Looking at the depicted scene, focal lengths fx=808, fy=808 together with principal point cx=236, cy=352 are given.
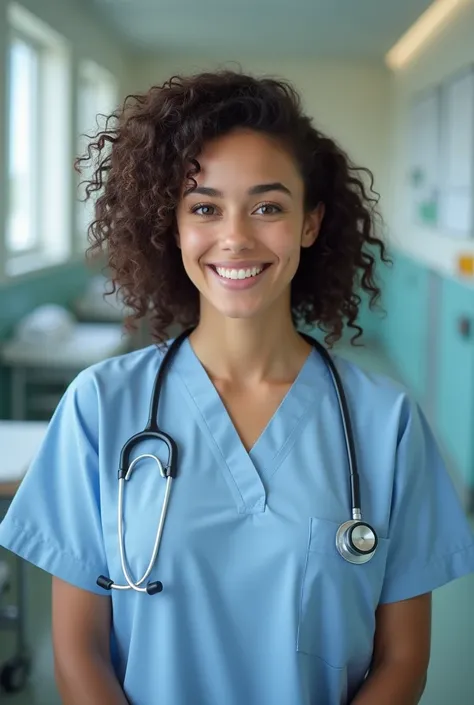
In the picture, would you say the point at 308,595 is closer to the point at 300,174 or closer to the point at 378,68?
the point at 300,174

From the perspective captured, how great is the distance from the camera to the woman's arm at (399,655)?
0.95 meters

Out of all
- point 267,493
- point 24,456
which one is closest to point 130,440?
point 267,493

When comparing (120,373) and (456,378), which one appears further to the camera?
(456,378)

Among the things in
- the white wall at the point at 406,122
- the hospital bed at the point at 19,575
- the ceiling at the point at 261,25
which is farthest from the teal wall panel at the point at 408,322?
the hospital bed at the point at 19,575

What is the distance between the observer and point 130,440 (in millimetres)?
952

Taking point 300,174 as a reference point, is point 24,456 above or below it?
below

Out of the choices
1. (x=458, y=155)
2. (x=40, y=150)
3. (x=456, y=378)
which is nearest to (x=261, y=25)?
(x=40, y=150)

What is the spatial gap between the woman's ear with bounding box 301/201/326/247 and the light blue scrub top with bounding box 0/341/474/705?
19 centimetres

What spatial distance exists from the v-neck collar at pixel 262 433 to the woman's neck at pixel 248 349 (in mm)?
17

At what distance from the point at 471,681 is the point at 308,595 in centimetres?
66

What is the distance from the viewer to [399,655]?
962 millimetres

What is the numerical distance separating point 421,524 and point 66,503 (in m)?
0.44

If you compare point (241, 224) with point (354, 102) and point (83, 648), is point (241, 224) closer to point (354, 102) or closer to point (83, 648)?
point (83, 648)

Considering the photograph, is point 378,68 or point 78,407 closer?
point 78,407
